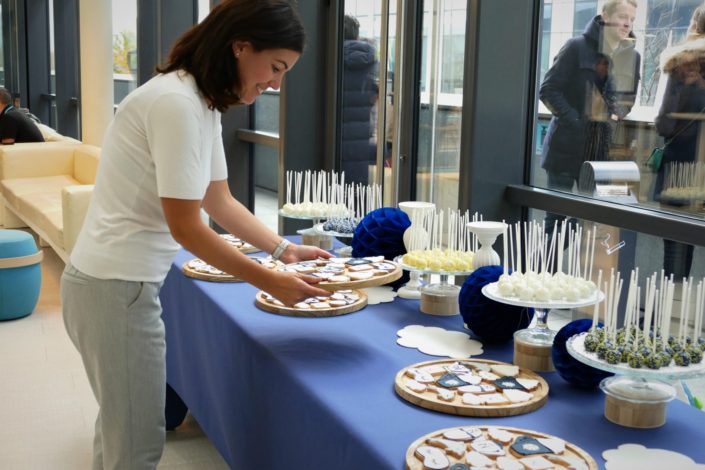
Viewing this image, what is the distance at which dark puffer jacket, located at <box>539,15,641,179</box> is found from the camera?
2.96 m

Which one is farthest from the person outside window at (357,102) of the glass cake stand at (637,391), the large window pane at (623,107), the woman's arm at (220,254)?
the glass cake stand at (637,391)

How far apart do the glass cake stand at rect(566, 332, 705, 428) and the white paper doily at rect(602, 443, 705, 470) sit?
85mm

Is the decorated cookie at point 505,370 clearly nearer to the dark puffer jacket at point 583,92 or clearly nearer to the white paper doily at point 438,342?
the white paper doily at point 438,342

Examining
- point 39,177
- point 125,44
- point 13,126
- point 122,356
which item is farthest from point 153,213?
point 125,44

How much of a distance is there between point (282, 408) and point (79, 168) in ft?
18.9

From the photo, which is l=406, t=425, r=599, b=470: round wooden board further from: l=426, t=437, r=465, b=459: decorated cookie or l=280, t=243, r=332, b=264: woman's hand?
l=280, t=243, r=332, b=264: woman's hand

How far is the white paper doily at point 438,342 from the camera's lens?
1.90 m

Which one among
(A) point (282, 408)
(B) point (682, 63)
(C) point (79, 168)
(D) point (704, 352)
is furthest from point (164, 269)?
(C) point (79, 168)

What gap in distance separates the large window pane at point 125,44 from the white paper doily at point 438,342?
22.2ft

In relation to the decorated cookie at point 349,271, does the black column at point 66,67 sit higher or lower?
higher

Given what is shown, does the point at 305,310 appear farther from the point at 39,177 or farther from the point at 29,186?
the point at 39,177

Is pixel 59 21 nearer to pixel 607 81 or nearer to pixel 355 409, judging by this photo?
pixel 607 81

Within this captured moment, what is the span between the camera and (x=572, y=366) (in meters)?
1.66

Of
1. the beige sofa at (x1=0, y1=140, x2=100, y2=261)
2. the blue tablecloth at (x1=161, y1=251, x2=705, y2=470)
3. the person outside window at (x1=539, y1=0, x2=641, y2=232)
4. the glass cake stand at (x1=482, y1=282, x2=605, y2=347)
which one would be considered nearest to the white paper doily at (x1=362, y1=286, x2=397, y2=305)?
the blue tablecloth at (x1=161, y1=251, x2=705, y2=470)
